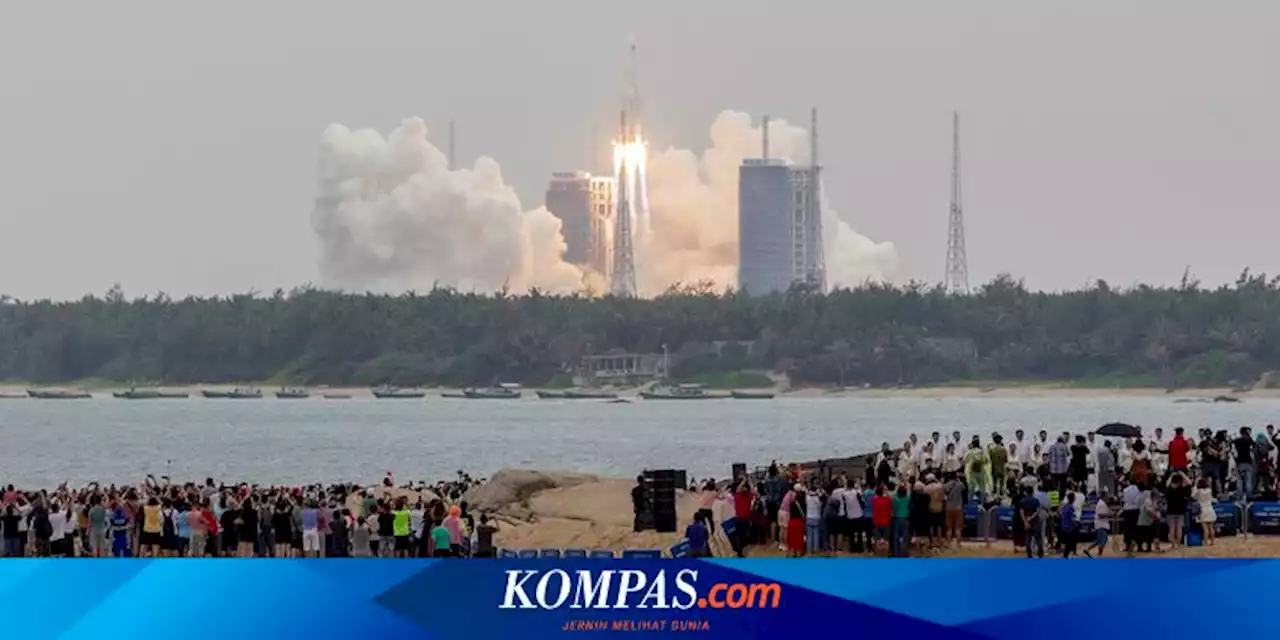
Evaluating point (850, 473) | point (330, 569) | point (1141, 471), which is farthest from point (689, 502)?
point (330, 569)

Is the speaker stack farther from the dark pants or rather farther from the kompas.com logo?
the kompas.com logo

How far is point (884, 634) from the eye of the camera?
42062 millimetres

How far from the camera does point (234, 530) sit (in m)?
46.6

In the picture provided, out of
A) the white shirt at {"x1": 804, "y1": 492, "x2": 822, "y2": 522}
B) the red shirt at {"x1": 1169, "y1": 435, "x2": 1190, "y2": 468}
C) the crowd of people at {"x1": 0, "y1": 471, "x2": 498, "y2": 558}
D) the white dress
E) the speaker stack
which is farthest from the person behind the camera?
the speaker stack

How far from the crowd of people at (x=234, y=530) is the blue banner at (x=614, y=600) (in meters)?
2.93

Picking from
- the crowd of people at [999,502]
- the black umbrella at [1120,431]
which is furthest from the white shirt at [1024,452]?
the black umbrella at [1120,431]

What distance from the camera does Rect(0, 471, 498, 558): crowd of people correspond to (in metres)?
45.8

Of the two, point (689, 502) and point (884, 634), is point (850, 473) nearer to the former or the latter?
point (689, 502)

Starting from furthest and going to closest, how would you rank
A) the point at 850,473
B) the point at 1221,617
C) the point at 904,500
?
the point at 850,473, the point at 904,500, the point at 1221,617

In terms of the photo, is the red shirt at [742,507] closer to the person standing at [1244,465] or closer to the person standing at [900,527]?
the person standing at [900,527]

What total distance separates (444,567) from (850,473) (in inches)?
752

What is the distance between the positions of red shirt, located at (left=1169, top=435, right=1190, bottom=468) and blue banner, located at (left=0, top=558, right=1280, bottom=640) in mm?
8048

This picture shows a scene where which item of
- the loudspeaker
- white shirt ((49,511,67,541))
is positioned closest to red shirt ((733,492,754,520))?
the loudspeaker

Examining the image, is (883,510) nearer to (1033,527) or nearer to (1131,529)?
(1033,527)
